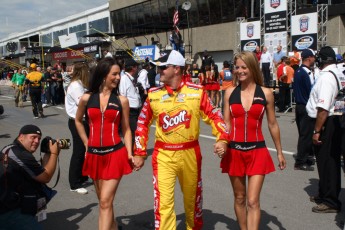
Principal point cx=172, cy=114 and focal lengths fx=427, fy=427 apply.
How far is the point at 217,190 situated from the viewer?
20.5 feet

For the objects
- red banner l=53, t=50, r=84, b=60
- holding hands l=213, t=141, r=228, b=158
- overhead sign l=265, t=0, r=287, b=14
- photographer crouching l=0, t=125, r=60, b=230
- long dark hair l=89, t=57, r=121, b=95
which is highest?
overhead sign l=265, t=0, r=287, b=14

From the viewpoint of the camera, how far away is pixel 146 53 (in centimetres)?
2803

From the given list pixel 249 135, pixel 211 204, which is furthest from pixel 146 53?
pixel 249 135

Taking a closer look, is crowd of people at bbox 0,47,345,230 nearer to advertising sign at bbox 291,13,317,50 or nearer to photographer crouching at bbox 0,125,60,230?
photographer crouching at bbox 0,125,60,230

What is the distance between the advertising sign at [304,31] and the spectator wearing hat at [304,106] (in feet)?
39.4

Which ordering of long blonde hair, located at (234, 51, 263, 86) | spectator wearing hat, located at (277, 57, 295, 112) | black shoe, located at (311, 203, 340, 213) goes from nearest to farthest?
long blonde hair, located at (234, 51, 263, 86)
black shoe, located at (311, 203, 340, 213)
spectator wearing hat, located at (277, 57, 295, 112)

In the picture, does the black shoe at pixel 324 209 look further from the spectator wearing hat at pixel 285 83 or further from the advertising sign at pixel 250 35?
the advertising sign at pixel 250 35

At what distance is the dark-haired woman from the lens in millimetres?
4094

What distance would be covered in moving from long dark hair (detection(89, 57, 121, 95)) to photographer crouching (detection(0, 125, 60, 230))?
0.74 metres

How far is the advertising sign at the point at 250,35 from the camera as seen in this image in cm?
2130

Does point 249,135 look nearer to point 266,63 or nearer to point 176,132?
point 176,132

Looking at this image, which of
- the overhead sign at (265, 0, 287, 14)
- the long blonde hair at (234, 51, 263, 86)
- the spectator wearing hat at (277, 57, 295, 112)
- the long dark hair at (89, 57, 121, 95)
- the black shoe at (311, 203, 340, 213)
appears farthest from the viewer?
the overhead sign at (265, 0, 287, 14)

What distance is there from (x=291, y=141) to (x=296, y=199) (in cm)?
443

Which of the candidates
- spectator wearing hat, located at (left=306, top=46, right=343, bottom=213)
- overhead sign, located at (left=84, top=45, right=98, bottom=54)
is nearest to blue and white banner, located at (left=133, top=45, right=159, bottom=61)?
overhead sign, located at (left=84, top=45, right=98, bottom=54)
